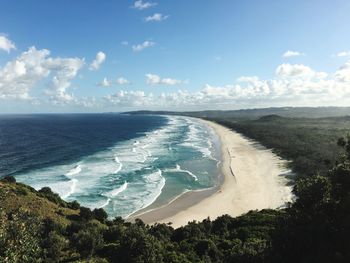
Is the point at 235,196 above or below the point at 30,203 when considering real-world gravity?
below

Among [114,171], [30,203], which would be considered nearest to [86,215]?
[30,203]

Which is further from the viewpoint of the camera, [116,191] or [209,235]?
[116,191]

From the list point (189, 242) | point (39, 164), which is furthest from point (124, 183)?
point (189, 242)

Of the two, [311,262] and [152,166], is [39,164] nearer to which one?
[152,166]

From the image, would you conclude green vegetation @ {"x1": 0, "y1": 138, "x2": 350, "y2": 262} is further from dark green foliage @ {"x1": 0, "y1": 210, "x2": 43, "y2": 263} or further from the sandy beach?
the sandy beach

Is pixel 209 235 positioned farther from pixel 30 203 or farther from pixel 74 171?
pixel 74 171

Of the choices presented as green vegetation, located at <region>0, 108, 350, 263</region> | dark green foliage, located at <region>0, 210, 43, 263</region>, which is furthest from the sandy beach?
dark green foliage, located at <region>0, 210, 43, 263</region>

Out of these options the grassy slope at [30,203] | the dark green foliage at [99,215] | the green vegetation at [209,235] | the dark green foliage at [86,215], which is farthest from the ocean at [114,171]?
the green vegetation at [209,235]

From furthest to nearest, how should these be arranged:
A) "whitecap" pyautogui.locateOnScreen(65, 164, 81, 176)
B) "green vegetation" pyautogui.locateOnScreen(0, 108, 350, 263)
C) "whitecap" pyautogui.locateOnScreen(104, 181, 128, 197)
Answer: "whitecap" pyautogui.locateOnScreen(65, 164, 81, 176)
"whitecap" pyautogui.locateOnScreen(104, 181, 128, 197)
"green vegetation" pyautogui.locateOnScreen(0, 108, 350, 263)
